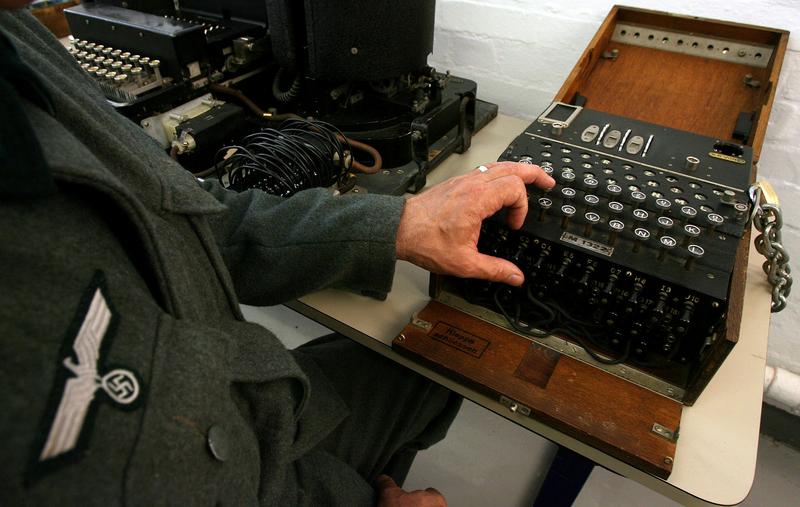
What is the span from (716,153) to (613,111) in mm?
294

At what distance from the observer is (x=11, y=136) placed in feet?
1.32

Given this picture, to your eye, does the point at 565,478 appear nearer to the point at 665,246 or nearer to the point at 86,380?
the point at 665,246

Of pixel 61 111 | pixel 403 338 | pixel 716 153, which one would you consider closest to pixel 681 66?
pixel 716 153

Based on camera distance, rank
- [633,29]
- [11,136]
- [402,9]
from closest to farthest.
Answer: [11,136] < [402,9] < [633,29]

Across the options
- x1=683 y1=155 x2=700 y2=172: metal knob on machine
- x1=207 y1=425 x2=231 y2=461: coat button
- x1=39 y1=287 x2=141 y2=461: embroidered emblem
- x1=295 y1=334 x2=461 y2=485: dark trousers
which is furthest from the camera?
x1=295 y1=334 x2=461 y2=485: dark trousers

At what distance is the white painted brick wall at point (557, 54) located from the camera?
1.14 metres

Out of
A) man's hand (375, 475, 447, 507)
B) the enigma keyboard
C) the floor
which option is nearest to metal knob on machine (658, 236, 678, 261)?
the enigma keyboard

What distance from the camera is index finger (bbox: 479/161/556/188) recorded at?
0.75 metres

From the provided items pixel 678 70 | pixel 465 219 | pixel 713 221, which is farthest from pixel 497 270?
pixel 678 70

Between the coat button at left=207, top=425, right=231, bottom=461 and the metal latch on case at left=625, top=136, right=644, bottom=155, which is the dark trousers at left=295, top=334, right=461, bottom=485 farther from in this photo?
the metal latch on case at left=625, top=136, right=644, bottom=155

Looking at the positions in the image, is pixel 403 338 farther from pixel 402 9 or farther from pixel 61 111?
→ pixel 402 9

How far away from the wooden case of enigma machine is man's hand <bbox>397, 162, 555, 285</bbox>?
3 centimetres

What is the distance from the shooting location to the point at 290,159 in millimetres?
936

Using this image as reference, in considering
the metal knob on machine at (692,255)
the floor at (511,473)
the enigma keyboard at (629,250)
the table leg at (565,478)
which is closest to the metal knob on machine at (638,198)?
the enigma keyboard at (629,250)
